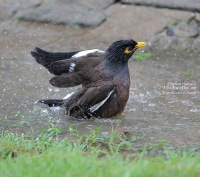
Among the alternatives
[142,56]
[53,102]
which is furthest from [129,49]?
[142,56]

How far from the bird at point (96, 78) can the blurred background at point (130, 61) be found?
19 cm

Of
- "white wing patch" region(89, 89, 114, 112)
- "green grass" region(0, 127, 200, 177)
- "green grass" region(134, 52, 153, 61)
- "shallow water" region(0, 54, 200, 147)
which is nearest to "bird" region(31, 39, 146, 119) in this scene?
"white wing patch" region(89, 89, 114, 112)

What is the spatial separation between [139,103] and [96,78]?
3.25ft

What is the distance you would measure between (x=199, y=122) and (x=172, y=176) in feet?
7.36

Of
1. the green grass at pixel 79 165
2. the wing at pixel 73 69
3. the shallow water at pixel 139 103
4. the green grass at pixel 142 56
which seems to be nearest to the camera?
the green grass at pixel 79 165

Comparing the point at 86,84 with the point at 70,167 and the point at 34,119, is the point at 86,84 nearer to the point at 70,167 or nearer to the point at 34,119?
the point at 34,119

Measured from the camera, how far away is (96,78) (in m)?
4.64

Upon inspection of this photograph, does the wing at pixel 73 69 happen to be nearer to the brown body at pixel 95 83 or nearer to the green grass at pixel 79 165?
the brown body at pixel 95 83

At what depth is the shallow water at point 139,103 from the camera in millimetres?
4264

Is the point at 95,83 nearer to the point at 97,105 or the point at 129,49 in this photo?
the point at 97,105

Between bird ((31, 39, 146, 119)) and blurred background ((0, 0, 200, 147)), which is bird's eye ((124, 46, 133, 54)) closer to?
bird ((31, 39, 146, 119))

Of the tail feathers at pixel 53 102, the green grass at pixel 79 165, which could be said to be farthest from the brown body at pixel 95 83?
the green grass at pixel 79 165

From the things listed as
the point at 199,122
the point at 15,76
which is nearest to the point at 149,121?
the point at 199,122

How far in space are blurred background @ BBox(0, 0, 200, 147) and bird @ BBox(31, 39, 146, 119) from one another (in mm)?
192
